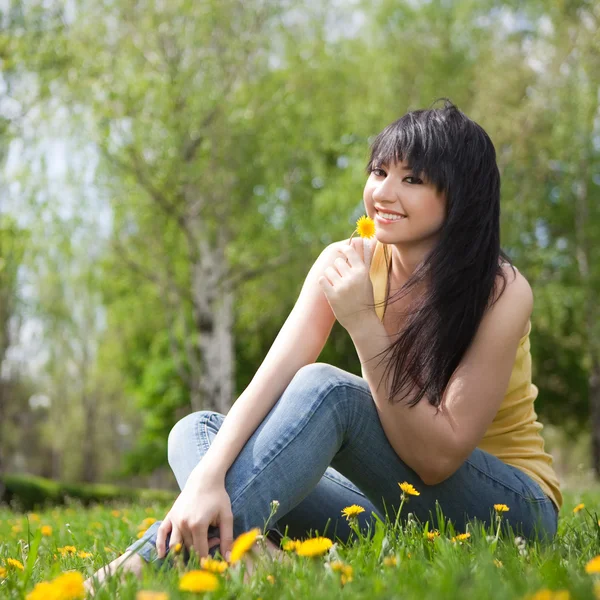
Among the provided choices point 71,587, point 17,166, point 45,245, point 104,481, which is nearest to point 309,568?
point 71,587

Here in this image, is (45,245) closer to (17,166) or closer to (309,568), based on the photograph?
(17,166)

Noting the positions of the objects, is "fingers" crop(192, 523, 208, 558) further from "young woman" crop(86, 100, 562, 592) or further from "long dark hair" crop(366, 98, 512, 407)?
"long dark hair" crop(366, 98, 512, 407)

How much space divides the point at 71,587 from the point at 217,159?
1171cm

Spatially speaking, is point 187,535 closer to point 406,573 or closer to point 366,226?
point 406,573

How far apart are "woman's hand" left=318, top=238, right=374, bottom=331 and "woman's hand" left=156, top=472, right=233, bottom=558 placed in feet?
1.88

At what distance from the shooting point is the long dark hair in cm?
209

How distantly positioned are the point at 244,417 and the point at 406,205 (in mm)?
788

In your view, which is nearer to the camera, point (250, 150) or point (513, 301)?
point (513, 301)

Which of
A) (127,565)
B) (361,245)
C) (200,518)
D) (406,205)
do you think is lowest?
(127,565)

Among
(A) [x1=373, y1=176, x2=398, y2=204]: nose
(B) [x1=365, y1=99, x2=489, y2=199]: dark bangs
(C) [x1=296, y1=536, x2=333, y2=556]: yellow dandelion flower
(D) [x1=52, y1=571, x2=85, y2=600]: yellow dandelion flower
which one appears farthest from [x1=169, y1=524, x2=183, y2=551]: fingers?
(B) [x1=365, y1=99, x2=489, y2=199]: dark bangs

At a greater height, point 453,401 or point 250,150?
point 250,150

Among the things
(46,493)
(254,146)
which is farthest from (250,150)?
(46,493)

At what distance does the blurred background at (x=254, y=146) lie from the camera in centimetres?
1136

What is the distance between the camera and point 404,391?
78.9 inches
